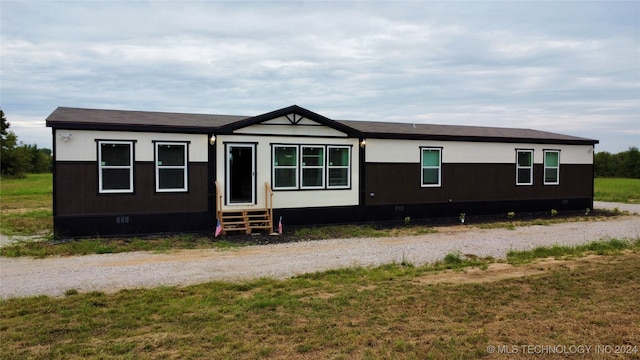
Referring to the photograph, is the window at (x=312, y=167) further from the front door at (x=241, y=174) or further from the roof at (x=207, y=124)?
the front door at (x=241, y=174)

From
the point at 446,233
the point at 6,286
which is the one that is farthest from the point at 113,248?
the point at 446,233

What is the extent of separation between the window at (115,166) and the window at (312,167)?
14.9 ft

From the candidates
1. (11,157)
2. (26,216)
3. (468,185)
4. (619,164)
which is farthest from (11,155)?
(619,164)

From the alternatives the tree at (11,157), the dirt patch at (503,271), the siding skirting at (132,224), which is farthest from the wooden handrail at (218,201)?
the tree at (11,157)

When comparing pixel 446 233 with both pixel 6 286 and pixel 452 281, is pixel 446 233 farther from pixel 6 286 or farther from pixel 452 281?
pixel 6 286

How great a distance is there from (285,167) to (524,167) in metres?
8.81

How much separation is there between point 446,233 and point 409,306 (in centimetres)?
732

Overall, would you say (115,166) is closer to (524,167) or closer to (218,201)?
(218,201)

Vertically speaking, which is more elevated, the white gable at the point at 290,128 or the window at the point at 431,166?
the white gable at the point at 290,128

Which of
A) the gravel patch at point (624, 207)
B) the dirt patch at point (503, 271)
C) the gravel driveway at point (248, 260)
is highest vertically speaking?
the gravel patch at point (624, 207)

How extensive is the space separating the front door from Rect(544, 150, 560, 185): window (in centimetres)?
1066

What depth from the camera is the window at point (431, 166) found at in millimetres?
15406

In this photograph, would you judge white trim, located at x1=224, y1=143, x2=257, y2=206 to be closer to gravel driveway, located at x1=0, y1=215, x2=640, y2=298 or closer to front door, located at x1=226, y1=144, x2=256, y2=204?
front door, located at x1=226, y1=144, x2=256, y2=204

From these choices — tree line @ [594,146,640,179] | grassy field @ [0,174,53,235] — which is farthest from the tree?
tree line @ [594,146,640,179]
